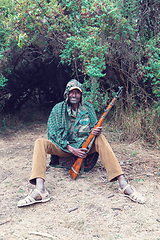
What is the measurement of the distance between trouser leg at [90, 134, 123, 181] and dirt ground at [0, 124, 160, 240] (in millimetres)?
260

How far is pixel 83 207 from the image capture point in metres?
2.30

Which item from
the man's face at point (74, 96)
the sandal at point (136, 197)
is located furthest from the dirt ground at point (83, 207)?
the man's face at point (74, 96)

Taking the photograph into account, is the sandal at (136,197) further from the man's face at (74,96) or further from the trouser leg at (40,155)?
the man's face at (74,96)

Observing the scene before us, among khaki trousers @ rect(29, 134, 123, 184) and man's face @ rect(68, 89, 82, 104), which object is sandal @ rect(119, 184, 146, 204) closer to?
khaki trousers @ rect(29, 134, 123, 184)

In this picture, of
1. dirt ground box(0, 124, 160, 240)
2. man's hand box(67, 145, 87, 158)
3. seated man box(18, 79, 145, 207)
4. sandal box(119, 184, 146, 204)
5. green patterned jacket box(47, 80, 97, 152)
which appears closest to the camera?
dirt ground box(0, 124, 160, 240)

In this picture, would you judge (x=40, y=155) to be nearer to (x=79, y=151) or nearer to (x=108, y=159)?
(x=79, y=151)

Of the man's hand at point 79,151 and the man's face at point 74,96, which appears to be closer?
the man's hand at point 79,151

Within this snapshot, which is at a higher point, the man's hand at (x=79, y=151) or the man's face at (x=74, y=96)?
the man's face at (x=74, y=96)

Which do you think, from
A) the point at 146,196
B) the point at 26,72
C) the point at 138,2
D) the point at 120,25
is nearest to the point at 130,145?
the point at 146,196

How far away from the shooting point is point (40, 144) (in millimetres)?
2602

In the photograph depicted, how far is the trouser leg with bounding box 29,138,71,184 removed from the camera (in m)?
2.42

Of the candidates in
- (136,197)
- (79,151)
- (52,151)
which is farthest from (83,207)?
(52,151)

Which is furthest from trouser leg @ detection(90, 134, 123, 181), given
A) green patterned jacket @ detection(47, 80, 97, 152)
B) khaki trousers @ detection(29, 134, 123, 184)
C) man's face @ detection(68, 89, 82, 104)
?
man's face @ detection(68, 89, 82, 104)

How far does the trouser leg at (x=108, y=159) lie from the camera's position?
8.16ft
